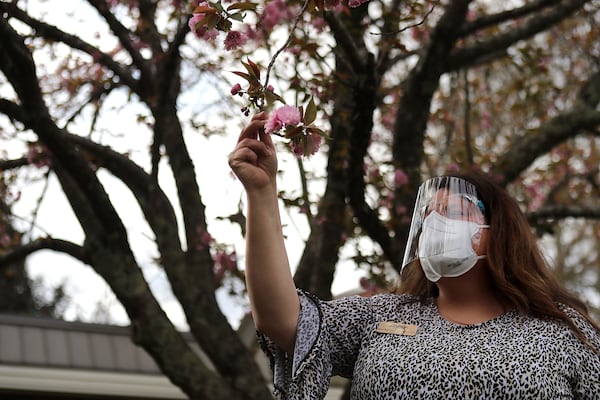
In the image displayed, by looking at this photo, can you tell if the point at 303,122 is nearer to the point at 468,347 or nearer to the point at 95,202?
the point at 468,347

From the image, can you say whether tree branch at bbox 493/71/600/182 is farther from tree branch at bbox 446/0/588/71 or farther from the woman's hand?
the woman's hand

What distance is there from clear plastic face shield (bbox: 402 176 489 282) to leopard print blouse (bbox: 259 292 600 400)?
13cm

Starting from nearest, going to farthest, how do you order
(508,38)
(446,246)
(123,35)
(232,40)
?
1. (446,246)
2. (232,40)
3. (123,35)
4. (508,38)

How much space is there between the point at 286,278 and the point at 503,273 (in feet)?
2.01

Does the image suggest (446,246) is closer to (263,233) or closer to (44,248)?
(263,233)

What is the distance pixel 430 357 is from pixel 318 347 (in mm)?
261

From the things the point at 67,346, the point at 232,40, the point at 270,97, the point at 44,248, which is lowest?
the point at 67,346

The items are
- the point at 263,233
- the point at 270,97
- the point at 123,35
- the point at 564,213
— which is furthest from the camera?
the point at 564,213

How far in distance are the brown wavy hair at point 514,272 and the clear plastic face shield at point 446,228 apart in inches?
1.5

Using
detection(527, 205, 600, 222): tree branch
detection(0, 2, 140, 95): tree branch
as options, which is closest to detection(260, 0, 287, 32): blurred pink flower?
detection(0, 2, 140, 95): tree branch

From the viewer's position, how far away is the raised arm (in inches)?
89.8

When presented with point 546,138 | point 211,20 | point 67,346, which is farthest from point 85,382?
point 211,20

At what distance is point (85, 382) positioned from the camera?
26.7ft

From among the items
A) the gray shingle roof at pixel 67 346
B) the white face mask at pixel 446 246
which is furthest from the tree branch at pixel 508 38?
the gray shingle roof at pixel 67 346
